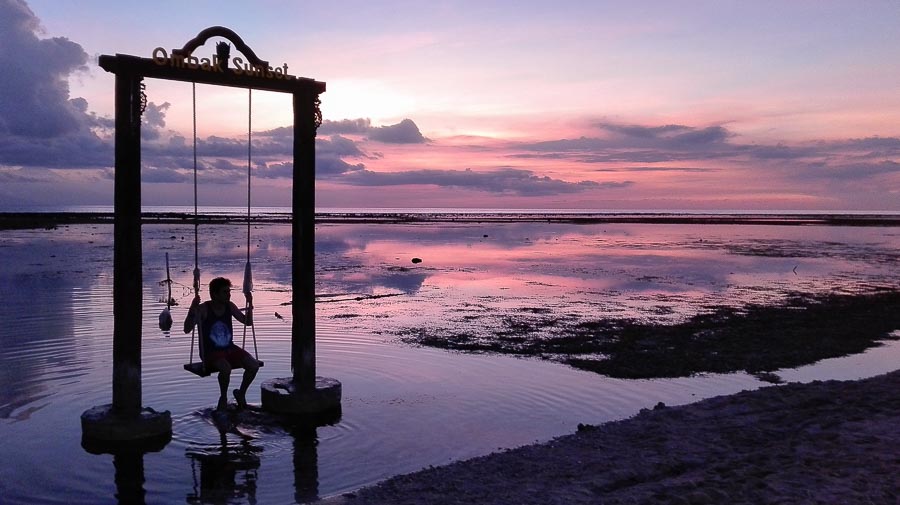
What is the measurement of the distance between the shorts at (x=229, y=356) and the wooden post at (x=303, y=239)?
0.82 metres

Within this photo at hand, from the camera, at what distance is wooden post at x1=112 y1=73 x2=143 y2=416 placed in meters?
8.28

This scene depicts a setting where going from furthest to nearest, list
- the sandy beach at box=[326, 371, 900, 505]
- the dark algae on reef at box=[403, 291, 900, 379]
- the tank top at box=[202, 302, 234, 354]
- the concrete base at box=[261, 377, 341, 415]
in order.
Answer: the dark algae on reef at box=[403, 291, 900, 379], the concrete base at box=[261, 377, 341, 415], the tank top at box=[202, 302, 234, 354], the sandy beach at box=[326, 371, 900, 505]

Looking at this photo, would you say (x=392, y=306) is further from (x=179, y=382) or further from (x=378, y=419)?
(x=378, y=419)

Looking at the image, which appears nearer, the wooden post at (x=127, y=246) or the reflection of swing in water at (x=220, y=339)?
the wooden post at (x=127, y=246)

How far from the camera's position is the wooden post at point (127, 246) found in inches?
326

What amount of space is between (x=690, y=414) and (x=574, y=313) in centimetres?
975

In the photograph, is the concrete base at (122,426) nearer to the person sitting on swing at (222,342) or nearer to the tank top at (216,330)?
the person sitting on swing at (222,342)

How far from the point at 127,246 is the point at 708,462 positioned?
707 cm

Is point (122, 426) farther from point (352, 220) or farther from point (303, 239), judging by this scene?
point (352, 220)

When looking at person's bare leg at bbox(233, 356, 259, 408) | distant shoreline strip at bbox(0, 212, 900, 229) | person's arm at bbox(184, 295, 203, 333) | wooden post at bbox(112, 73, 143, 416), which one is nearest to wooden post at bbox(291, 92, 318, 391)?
person's bare leg at bbox(233, 356, 259, 408)

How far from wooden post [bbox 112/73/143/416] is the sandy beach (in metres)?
3.63

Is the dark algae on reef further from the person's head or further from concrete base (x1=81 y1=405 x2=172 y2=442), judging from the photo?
concrete base (x1=81 y1=405 x2=172 y2=442)

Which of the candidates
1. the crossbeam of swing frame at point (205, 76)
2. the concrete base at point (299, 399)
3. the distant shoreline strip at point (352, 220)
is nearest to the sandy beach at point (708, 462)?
the concrete base at point (299, 399)

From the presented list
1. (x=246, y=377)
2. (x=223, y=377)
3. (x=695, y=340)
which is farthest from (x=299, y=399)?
(x=695, y=340)
